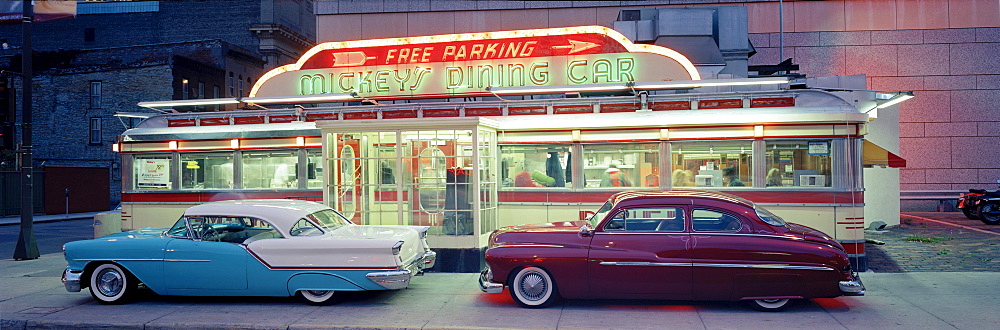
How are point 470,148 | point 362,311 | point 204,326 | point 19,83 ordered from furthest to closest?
1. point 19,83
2. point 470,148
3. point 362,311
4. point 204,326

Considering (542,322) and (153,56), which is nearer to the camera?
(542,322)

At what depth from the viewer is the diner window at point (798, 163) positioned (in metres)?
11.1

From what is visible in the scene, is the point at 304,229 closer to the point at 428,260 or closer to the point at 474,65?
the point at 428,260

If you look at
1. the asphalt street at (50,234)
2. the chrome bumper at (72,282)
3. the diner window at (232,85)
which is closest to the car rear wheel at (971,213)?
the chrome bumper at (72,282)

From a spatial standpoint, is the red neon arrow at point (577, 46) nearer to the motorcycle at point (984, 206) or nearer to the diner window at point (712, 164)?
the diner window at point (712, 164)

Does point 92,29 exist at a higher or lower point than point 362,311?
higher

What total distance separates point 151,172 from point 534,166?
736cm

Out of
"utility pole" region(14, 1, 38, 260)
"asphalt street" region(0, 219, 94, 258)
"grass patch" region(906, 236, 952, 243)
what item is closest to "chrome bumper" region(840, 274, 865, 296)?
"grass patch" region(906, 236, 952, 243)

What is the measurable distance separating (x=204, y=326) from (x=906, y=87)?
74.4ft

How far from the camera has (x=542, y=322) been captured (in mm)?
8070

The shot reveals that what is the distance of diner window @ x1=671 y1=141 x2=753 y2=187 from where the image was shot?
11.6 m

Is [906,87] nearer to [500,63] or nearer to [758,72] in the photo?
A: [758,72]

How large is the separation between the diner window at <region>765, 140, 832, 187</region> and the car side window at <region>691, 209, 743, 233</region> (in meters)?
3.28

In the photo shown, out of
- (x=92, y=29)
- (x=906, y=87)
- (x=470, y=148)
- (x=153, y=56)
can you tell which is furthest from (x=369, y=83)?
(x=92, y=29)
